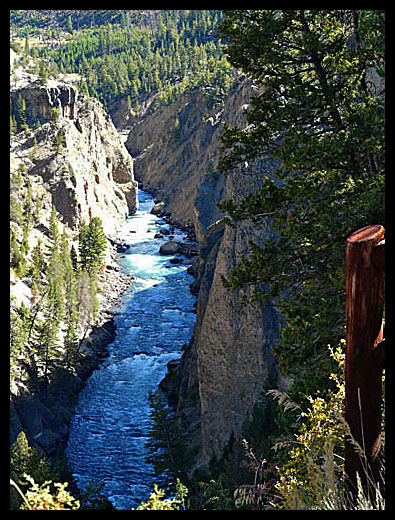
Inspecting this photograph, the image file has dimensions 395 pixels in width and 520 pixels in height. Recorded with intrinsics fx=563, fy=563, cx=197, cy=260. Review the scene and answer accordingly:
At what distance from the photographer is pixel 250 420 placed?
22484mm

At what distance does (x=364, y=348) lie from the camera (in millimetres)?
4844

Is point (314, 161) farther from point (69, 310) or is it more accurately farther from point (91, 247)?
point (91, 247)

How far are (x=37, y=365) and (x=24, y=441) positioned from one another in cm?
1282

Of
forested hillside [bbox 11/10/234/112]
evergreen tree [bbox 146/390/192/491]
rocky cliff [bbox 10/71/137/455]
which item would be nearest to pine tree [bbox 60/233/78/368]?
rocky cliff [bbox 10/71/137/455]

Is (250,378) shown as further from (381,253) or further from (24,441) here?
(381,253)

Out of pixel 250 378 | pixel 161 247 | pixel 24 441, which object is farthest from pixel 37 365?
pixel 161 247

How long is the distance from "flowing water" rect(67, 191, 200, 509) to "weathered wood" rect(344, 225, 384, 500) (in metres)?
23.2

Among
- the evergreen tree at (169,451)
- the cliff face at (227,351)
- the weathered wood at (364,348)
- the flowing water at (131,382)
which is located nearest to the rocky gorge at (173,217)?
the cliff face at (227,351)

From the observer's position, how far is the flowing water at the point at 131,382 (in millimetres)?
29125

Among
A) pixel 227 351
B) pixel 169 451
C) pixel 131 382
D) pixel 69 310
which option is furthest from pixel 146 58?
pixel 169 451

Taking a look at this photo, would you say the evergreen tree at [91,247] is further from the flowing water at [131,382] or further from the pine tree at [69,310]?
the flowing water at [131,382]

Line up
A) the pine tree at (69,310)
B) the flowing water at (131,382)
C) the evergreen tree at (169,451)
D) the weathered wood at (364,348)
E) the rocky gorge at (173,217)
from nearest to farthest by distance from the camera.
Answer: the weathered wood at (364,348) < the rocky gorge at (173,217) < the evergreen tree at (169,451) < the flowing water at (131,382) < the pine tree at (69,310)

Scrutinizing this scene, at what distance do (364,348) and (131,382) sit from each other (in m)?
35.0

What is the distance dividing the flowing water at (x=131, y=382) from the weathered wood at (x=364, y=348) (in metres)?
23.2
